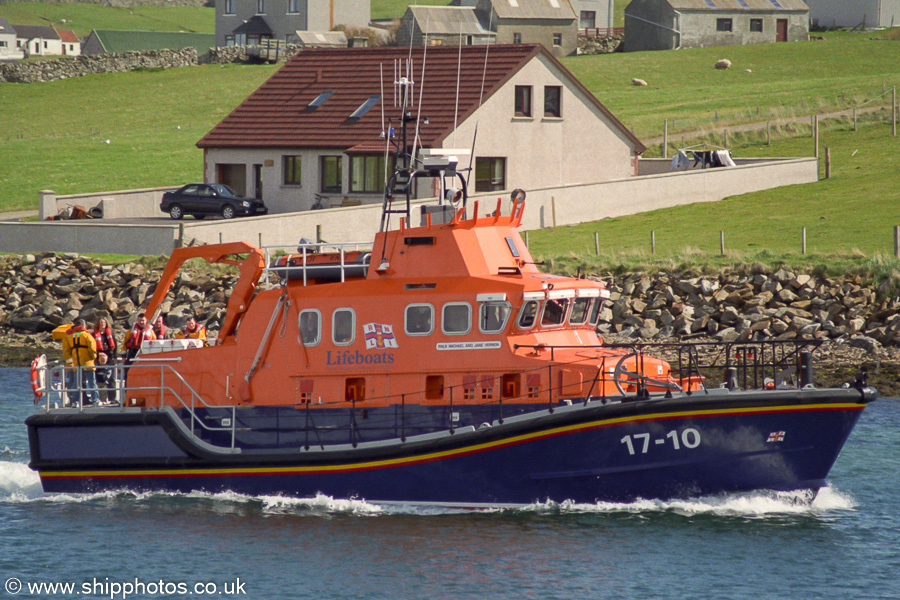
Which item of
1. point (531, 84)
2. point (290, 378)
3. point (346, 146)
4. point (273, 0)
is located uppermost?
point (273, 0)

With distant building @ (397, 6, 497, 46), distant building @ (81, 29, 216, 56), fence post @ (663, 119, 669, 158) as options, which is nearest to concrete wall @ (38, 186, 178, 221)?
fence post @ (663, 119, 669, 158)

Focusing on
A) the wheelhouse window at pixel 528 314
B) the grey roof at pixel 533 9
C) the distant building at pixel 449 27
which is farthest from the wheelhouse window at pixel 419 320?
the grey roof at pixel 533 9

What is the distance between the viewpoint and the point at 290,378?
14.0 metres

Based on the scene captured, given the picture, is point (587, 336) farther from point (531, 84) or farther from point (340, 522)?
point (531, 84)

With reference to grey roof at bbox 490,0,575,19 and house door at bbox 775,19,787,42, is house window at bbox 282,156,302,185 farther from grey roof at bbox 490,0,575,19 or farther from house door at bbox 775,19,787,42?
house door at bbox 775,19,787,42

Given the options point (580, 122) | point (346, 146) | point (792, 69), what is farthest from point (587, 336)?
point (792, 69)

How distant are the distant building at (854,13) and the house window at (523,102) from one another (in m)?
47.6

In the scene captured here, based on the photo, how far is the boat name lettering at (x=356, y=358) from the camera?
13719 millimetres

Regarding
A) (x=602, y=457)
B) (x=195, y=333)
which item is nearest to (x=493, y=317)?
(x=602, y=457)

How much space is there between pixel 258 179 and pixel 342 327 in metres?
23.0

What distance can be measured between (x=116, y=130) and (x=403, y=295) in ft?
150

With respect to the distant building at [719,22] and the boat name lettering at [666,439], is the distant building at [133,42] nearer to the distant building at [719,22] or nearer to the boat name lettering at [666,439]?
the distant building at [719,22]

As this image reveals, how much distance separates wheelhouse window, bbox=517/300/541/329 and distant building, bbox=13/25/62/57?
11330cm

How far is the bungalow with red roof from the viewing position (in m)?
34.0
